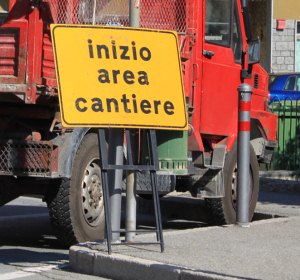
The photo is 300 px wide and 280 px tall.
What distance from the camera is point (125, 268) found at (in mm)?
7574

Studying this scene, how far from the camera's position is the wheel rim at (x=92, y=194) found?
9219 mm

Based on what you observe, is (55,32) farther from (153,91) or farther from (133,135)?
(133,135)

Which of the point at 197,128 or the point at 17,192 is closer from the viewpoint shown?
the point at 17,192

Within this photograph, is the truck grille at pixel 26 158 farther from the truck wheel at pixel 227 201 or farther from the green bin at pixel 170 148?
the truck wheel at pixel 227 201

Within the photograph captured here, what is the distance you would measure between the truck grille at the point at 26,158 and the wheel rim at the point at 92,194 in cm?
67

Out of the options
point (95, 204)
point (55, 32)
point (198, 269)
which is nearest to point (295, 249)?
point (198, 269)

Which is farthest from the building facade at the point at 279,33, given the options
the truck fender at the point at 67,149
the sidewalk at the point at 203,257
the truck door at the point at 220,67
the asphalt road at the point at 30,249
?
the truck fender at the point at 67,149

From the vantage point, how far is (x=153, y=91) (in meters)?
8.07

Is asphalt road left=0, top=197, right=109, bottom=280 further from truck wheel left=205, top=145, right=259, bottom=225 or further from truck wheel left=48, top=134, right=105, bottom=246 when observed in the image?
truck wheel left=205, top=145, right=259, bottom=225

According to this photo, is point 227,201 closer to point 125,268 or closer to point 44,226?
point 44,226

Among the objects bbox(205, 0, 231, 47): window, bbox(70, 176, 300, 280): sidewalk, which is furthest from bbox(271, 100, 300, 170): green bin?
bbox(70, 176, 300, 280): sidewalk

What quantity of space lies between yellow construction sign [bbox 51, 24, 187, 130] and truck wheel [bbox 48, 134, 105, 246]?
1.30m

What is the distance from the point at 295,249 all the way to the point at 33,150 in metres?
2.61

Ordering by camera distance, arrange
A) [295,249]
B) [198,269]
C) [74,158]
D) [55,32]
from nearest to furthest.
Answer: [198,269] → [55,32] → [295,249] → [74,158]
